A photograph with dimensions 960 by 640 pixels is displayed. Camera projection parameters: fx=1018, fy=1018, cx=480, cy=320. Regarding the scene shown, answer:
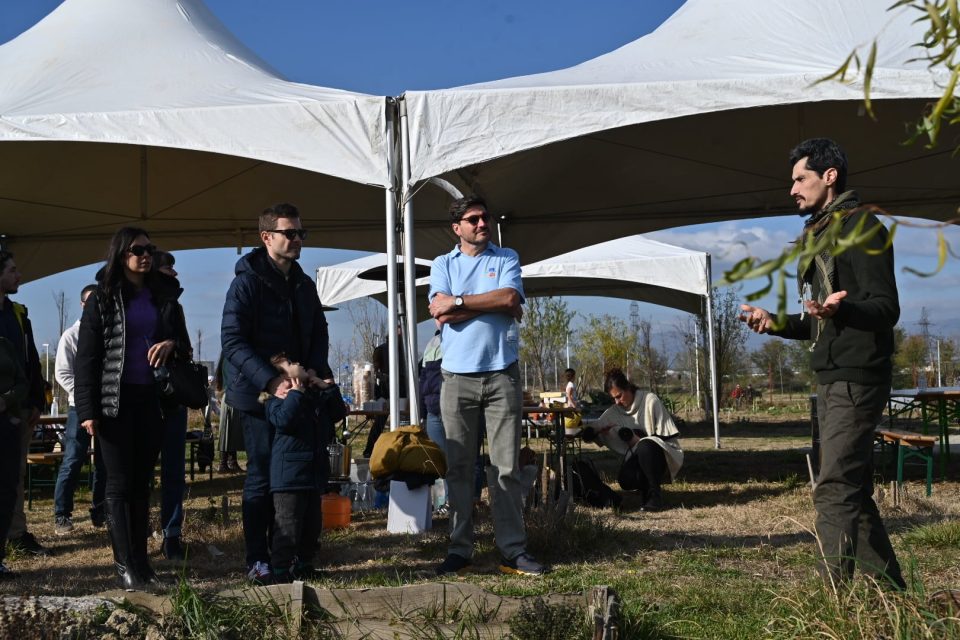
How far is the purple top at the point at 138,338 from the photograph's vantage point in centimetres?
404

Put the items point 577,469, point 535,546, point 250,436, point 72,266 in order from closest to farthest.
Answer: point 250,436
point 535,546
point 577,469
point 72,266

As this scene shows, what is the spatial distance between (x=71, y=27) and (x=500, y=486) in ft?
19.5

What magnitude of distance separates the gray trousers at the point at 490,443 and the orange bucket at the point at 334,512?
65.7 inches

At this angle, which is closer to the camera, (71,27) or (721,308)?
(71,27)

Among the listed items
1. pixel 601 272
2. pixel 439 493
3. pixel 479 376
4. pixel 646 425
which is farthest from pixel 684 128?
pixel 601 272

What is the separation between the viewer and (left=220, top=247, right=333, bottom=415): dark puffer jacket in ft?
12.7

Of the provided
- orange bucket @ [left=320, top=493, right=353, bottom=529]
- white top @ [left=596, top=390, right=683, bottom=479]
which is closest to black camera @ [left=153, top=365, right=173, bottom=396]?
orange bucket @ [left=320, top=493, right=353, bottom=529]

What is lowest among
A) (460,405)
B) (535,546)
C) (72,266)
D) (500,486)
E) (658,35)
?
(535,546)

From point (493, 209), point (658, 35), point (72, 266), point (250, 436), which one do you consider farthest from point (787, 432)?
point (250, 436)

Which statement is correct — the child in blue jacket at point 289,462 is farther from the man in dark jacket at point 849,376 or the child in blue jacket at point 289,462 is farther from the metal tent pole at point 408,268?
the metal tent pole at point 408,268

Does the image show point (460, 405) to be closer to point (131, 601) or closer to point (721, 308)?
point (131, 601)

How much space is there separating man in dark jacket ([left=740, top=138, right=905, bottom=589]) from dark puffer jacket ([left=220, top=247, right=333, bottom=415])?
6.14ft

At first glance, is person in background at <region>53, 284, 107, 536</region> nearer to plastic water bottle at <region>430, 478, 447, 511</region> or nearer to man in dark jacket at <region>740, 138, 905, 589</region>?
plastic water bottle at <region>430, 478, 447, 511</region>

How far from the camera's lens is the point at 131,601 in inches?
106
